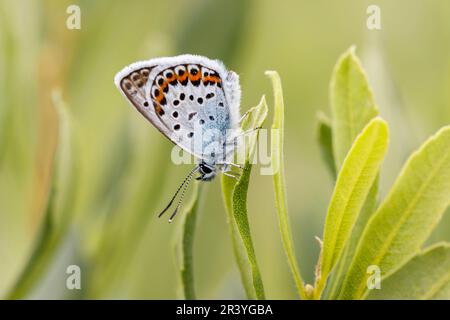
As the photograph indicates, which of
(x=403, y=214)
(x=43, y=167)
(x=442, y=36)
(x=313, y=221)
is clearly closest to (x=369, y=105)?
(x=403, y=214)

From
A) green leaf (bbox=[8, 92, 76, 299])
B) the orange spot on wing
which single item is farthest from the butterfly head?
green leaf (bbox=[8, 92, 76, 299])

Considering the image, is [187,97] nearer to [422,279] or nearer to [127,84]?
[127,84]

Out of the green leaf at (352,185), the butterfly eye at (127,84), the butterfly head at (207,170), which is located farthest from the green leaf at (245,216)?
the butterfly eye at (127,84)

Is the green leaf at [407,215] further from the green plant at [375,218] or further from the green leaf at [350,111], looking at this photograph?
the green leaf at [350,111]

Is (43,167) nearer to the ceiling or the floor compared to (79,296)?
nearer to the ceiling

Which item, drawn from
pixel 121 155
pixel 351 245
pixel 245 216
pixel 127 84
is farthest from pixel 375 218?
pixel 121 155

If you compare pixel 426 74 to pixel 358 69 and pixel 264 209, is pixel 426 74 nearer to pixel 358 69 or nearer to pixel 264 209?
pixel 264 209
